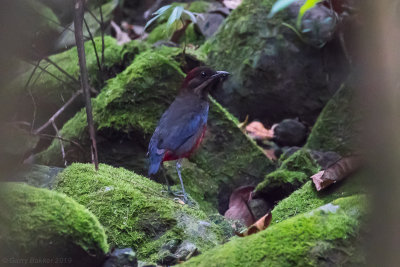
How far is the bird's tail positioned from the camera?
4.96 meters

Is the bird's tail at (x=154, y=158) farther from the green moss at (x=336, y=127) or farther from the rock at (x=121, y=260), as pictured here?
the green moss at (x=336, y=127)

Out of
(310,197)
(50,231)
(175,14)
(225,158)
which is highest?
(175,14)

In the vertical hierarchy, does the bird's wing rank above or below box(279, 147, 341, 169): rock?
above

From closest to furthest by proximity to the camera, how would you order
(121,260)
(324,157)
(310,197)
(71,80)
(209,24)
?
(121,260) < (310,197) < (324,157) < (71,80) < (209,24)

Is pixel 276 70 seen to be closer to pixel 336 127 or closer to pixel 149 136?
pixel 336 127

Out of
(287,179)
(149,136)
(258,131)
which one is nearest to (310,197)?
(287,179)

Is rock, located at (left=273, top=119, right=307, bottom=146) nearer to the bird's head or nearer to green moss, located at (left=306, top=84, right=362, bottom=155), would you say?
green moss, located at (left=306, top=84, right=362, bottom=155)

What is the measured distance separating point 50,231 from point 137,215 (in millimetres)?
1198

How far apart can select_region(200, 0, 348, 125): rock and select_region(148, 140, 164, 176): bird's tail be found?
258cm

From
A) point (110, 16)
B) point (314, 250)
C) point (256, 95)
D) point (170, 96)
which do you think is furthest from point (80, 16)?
point (110, 16)

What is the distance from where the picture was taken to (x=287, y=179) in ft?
17.3

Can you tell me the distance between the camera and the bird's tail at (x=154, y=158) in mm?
4961

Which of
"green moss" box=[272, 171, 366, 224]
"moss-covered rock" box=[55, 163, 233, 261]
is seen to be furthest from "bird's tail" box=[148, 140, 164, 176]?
"green moss" box=[272, 171, 366, 224]

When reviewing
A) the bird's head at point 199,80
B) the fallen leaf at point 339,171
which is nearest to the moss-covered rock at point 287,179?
the fallen leaf at point 339,171
